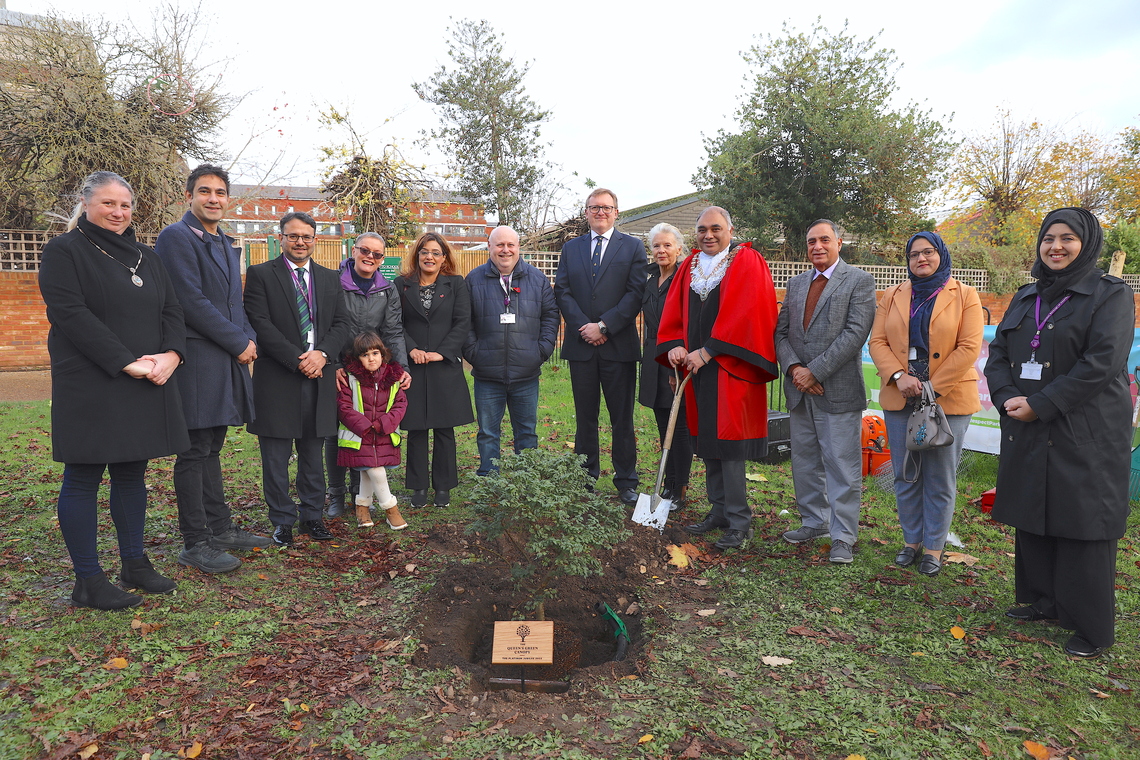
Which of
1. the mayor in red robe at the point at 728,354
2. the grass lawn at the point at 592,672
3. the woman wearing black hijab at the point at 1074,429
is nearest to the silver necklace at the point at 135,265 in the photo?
the grass lawn at the point at 592,672

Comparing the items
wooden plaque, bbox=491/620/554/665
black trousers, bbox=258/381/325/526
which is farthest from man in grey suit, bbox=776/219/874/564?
black trousers, bbox=258/381/325/526

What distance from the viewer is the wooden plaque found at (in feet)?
10.8

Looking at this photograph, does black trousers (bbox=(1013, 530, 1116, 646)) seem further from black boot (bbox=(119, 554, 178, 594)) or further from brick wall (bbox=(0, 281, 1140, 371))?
brick wall (bbox=(0, 281, 1140, 371))

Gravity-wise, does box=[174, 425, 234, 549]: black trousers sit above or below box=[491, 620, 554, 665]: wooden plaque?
above

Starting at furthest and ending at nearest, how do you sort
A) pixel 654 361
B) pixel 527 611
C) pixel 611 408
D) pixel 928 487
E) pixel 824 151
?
pixel 824 151 < pixel 611 408 < pixel 654 361 < pixel 928 487 < pixel 527 611

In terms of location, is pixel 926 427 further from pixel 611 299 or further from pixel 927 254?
pixel 611 299

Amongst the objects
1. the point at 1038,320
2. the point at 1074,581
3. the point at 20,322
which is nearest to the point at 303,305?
the point at 1038,320

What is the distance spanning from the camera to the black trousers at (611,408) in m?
5.82

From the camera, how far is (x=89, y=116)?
1334cm

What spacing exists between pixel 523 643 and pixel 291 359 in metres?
2.56

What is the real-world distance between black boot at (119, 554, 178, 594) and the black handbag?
450 centimetres

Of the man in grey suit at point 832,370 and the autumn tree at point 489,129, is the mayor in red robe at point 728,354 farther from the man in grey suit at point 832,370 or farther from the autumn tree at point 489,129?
the autumn tree at point 489,129

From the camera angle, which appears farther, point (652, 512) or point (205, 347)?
point (652, 512)

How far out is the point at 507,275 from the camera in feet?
19.5
